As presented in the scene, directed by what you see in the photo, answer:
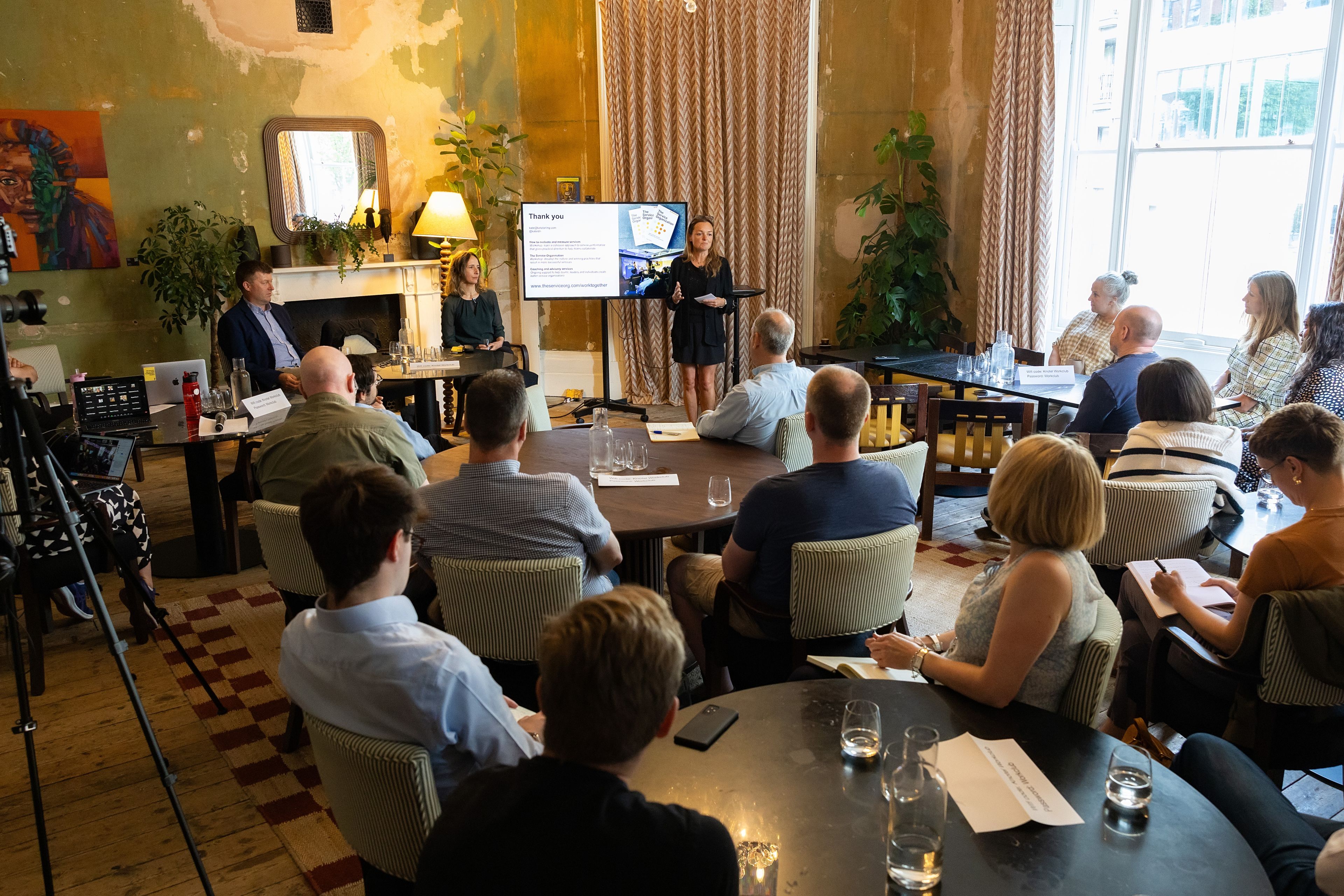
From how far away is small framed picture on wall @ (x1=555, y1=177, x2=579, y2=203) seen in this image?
7.86m

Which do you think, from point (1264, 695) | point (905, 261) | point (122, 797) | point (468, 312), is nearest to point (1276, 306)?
point (905, 261)

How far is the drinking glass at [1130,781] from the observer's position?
5.16 ft

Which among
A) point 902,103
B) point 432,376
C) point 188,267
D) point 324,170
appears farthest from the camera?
point 902,103

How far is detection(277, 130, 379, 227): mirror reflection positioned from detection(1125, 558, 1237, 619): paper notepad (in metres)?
6.38

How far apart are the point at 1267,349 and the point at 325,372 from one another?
4.37 meters

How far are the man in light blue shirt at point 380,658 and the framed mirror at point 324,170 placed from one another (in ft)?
20.6

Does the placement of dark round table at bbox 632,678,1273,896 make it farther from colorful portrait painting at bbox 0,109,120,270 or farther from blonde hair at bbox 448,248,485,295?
colorful portrait painting at bbox 0,109,120,270

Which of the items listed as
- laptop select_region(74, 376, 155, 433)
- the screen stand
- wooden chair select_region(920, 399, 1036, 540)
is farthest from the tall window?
laptop select_region(74, 376, 155, 433)

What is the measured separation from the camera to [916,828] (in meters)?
1.44

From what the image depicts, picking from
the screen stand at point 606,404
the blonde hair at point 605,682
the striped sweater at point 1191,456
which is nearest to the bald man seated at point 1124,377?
the striped sweater at point 1191,456

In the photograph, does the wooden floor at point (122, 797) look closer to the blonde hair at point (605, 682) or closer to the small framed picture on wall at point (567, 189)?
the blonde hair at point (605, 682)

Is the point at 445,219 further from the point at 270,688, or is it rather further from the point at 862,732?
the point at 862,732

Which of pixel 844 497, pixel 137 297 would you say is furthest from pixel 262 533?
pixel 137 297

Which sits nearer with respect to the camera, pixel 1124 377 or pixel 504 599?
pixel 504 599
